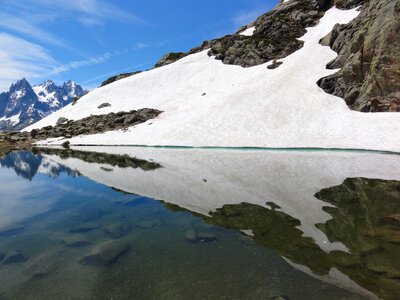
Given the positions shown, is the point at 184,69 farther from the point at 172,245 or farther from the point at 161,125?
the point at 172,245

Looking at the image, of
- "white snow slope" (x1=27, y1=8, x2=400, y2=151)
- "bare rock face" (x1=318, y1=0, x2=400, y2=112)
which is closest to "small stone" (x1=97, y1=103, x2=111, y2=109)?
"white snow slope" (x1=27, y1=8, x2=400, y2=151)

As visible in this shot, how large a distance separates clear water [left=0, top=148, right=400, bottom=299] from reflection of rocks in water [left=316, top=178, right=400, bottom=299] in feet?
0.13

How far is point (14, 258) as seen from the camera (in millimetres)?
10422

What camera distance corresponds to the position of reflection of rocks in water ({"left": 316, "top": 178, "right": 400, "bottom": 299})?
791cm

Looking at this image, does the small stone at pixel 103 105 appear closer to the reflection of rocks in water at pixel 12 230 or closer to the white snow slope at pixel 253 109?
the white snow slope at pixel 253 109

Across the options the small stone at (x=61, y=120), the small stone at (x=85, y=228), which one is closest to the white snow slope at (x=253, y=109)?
the small stone at (x=61, y=120)

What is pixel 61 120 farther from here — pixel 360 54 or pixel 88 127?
pixel 360 54

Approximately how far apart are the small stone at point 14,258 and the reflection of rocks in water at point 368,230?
9480 mm

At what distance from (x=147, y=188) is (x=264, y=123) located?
33.1m

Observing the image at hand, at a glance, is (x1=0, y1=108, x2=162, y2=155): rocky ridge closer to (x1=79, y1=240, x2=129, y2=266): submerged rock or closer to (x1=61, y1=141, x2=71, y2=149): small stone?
(x1=61, y1=141, x2=71, y2=149): small stone

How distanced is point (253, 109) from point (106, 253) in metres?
47.9

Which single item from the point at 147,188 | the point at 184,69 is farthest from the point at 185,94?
the point at 147,188

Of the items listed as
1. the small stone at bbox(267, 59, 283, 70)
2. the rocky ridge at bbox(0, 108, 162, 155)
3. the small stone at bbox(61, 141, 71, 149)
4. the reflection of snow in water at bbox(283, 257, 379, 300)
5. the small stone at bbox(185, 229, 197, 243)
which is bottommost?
the small stone at bbox(185, 229, 197, 243)

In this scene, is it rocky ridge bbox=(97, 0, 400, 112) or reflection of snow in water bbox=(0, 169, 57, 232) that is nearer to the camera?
reflection of snow in water bbox=(0, 169, 57, 232)
